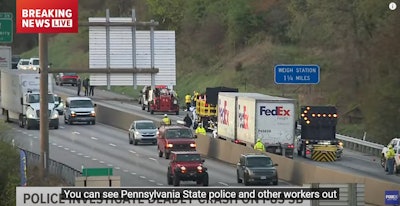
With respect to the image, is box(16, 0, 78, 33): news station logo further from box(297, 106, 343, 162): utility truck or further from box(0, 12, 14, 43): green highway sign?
box(297, 106, 343, 162): utility truck

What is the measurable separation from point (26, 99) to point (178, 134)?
14.7 m

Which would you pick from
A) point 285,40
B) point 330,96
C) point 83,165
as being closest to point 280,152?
point 83,165

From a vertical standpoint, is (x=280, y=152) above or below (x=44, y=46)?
below

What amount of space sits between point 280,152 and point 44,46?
65.1 ft

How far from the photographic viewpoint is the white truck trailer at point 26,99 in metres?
78.4

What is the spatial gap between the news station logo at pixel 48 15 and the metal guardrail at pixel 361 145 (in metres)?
31.1

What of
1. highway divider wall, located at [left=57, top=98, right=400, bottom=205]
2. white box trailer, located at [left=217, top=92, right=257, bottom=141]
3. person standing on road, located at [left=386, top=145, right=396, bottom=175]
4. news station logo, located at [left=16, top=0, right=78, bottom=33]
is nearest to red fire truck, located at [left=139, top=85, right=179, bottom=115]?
highway divider wall, located at [left=57, top=98, right=400, bottom=205]

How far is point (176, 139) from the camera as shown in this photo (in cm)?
6712

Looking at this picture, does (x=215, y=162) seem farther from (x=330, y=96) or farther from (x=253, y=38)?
(x=253, y=38)

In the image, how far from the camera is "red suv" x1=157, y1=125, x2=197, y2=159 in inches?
2613

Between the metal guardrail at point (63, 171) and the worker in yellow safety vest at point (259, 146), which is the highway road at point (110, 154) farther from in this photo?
the metal guardrail at point (63, 171)

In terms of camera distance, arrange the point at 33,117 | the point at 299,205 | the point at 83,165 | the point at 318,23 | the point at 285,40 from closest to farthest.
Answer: the point at 299,205
the point at 83,165
the point at 33,117
the point at 318,23
the point at 285,40

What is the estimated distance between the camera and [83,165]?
64875 mm

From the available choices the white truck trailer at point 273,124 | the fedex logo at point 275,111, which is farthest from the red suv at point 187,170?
the fedex logo at point 275,111
